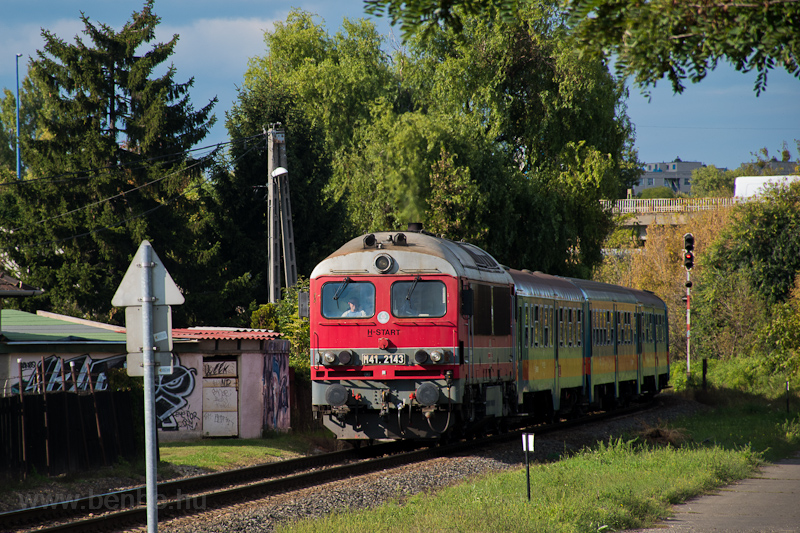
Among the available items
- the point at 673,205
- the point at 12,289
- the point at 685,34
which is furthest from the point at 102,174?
the point at 673,205

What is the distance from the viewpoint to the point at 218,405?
19250 mm

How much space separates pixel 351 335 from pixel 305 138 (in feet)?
78.2

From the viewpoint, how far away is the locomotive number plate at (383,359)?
15664 mm

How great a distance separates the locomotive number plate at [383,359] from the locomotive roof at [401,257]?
1377 millimetres

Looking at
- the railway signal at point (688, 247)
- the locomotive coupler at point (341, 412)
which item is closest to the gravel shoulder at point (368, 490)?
the locomotive coupler at point (341, 412)

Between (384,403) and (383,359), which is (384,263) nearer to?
(383,359)

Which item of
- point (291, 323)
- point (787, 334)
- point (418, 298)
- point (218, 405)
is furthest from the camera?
point (787, 334)

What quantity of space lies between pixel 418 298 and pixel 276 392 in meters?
5.53

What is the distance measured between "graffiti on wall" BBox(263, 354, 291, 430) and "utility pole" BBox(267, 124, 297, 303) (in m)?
3.91

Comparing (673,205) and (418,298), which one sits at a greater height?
(673,205)

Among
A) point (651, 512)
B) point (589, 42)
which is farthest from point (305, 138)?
point (589, 42)

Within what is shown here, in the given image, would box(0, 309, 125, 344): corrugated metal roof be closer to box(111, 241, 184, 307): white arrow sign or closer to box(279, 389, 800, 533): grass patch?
box(279, 389, 800, 533): grass patch

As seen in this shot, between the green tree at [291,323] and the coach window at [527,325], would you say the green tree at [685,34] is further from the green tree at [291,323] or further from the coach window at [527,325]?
the green tree at [291,323]

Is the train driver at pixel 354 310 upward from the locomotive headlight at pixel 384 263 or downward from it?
downward
